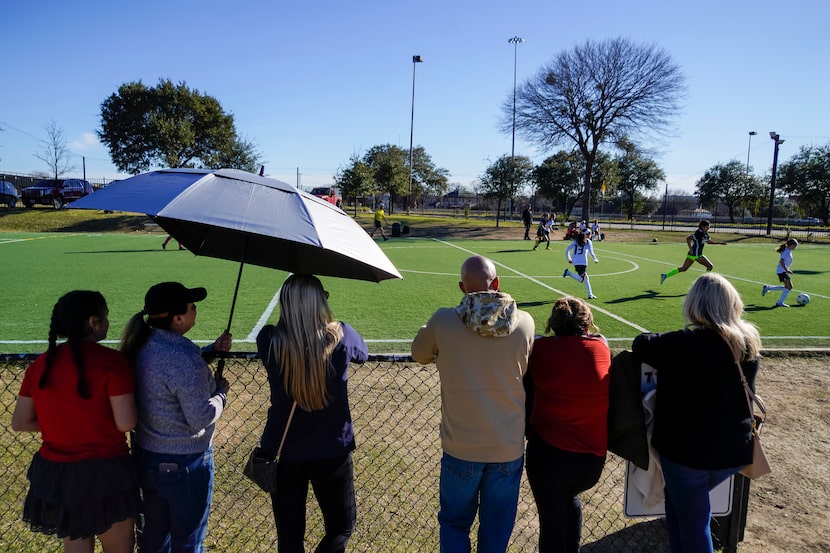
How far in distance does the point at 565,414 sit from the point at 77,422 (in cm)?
241

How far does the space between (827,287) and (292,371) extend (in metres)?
Result: 18.4

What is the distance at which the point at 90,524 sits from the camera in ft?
8.32

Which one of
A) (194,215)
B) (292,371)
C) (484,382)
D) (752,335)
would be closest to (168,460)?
(292,371)

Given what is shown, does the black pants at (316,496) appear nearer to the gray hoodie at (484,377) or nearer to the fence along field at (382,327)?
the gray hoodie at (484,377)

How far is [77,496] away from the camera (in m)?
2.49

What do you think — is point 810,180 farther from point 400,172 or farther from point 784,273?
point 784,273

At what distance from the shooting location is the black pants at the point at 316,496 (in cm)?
275

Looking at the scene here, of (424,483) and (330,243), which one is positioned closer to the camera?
(330,243)

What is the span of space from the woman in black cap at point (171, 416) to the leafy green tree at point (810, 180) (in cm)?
7143

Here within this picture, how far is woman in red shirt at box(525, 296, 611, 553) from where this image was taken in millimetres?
2830

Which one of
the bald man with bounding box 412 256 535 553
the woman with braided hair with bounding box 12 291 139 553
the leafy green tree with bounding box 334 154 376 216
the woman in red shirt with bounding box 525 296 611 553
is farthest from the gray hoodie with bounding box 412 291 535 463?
the leafy green tree with bounding box 334 154 376 216

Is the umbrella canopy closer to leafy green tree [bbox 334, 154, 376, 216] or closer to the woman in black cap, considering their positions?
the woman in black cap

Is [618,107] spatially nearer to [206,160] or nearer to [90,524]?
[206,160]

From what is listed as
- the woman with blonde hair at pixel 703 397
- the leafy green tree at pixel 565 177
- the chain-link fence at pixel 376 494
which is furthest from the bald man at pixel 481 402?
the leafy green tree at pixel 565 177
